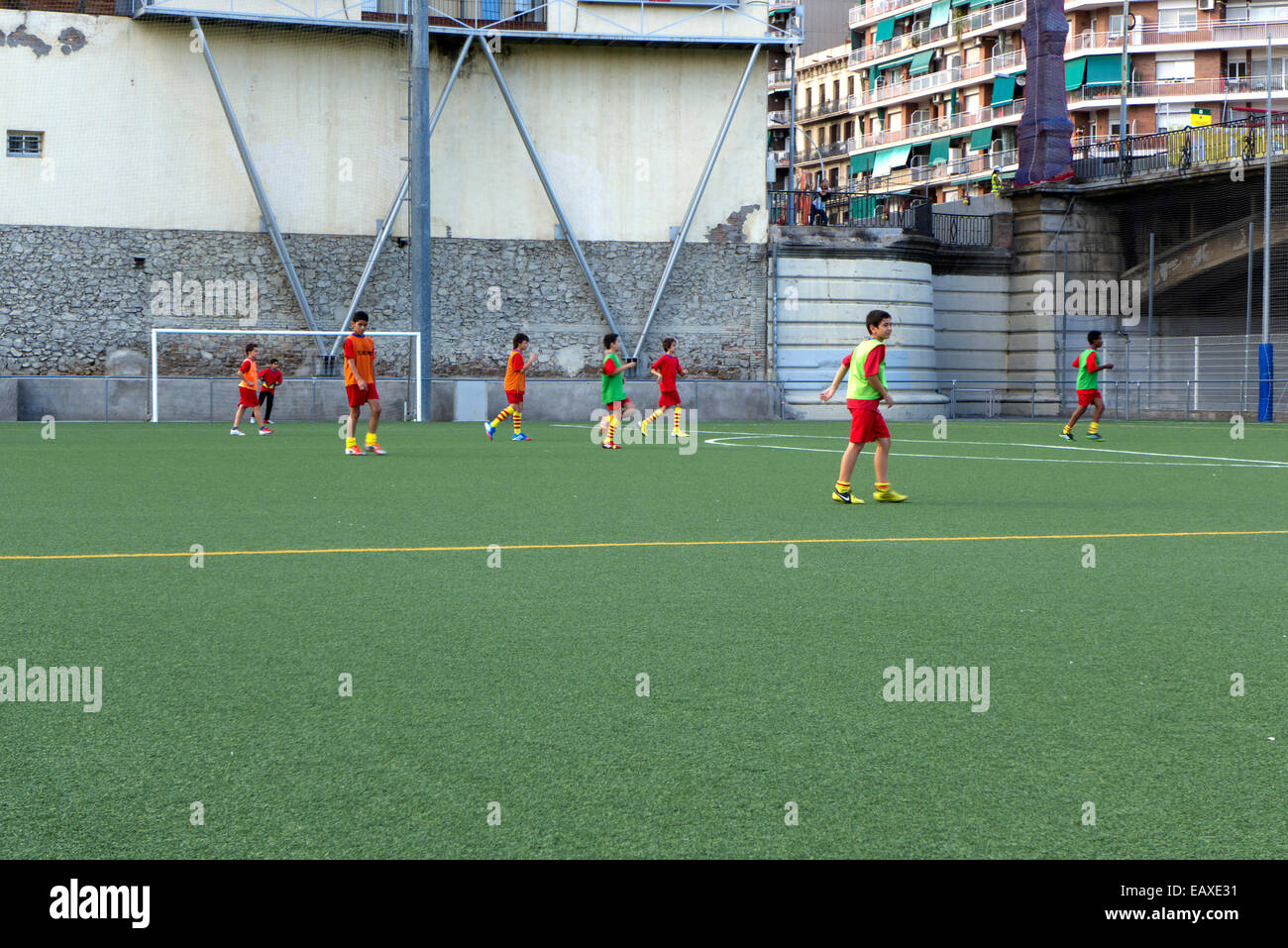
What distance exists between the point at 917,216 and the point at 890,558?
37074 millimetres

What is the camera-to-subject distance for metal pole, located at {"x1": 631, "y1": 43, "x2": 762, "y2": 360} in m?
42.6

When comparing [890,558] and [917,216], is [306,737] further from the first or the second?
[917,216]

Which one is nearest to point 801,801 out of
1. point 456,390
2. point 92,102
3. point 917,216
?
point 456,390

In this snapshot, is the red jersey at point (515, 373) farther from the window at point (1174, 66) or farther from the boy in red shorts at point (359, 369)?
the window at point (1174, 66)

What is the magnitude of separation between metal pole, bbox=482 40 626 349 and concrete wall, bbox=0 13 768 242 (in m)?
0.29

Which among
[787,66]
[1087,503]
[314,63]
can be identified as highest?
[787,66]

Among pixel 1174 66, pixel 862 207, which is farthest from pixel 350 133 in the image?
pixel 1174 66

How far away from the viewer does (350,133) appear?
40438mm

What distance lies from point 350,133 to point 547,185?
16.4 ft

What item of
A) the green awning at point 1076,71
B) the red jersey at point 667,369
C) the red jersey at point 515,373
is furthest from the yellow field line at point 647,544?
the green awning at point 1076,71

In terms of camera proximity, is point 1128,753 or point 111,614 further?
point 111,614

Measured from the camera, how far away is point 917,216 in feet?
150

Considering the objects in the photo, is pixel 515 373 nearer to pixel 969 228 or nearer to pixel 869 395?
pixel 869 395

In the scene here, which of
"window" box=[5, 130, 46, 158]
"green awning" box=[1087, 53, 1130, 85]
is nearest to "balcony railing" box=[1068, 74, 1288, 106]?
"green awning" box=[1087, 53, 1130, 85]
